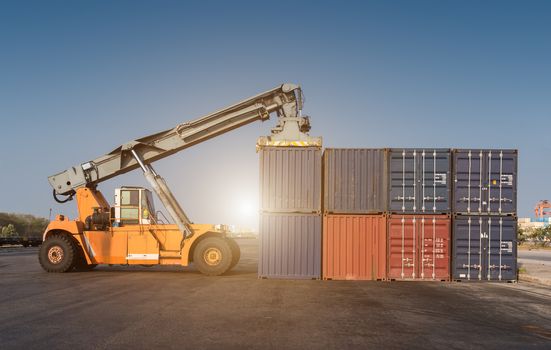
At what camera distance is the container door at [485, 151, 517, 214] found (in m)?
17.4

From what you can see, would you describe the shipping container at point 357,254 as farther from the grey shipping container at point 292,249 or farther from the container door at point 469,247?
the container door at point 469,247

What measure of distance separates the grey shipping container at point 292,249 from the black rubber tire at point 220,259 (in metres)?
1.31

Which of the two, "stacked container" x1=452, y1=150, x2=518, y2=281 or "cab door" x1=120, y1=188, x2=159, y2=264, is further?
"cab door" x1=120, y1=188, x2=159, y2=264

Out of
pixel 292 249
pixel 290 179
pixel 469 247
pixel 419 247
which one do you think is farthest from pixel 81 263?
pixel 469 247

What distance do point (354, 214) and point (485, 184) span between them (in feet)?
15.7

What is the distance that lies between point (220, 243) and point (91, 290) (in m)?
5.25

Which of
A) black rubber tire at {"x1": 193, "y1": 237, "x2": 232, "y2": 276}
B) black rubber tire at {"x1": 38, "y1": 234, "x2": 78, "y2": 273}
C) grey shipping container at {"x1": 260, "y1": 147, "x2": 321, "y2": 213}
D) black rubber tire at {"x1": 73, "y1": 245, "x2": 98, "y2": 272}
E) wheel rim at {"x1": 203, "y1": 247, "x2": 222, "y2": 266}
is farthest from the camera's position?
black rubber tire at {"x1": 73, "y1": 245, "x2": 98, "y2": 272}

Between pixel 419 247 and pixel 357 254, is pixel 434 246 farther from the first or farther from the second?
pixel 357 254

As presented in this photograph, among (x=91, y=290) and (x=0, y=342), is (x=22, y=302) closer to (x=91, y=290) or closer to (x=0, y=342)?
(x=91, y=290)

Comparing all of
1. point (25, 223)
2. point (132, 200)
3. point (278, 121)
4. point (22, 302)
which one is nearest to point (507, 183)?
point (278, 121)

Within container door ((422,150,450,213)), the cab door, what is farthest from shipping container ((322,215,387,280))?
the cab door

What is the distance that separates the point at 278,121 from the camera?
18328 mm

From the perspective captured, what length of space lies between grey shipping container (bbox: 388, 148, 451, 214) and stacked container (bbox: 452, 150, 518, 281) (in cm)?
44

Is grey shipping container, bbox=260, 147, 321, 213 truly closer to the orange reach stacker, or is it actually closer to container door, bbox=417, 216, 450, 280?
the orange reach stacker
